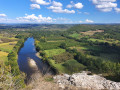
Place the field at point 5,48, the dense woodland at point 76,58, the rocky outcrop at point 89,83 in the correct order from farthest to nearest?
the field at point 5,48 → the dense woodland at point 76,58 → the rocky outcrop at point 89,83

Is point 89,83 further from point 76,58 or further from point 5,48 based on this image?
point 5,48

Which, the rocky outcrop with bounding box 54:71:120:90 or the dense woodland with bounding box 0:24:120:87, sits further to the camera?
the dense woodland with bounding box 0:24:120:87

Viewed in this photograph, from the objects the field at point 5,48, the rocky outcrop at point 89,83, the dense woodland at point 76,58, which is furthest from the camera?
the field at point 5,48

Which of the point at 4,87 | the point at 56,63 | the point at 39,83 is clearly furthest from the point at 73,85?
the point at 56,63

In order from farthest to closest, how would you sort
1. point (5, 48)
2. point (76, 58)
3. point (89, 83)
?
point (5, 48)
point (76, 58)
point (89, 83)

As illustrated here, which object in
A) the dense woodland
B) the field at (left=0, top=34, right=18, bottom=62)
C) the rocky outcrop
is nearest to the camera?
the rocky outcrop

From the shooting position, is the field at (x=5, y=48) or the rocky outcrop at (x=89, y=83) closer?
the rocky outcrop at (x=89, y=83)

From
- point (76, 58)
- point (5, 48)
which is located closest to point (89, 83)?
point (76, 58)

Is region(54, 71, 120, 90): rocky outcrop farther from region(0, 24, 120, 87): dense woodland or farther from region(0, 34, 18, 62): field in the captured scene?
region(0, 34, 18, 62): field

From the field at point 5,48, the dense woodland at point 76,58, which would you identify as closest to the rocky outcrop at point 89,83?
the dense woodland at point 76,58

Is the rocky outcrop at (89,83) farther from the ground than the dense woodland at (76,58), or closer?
farther from the ground

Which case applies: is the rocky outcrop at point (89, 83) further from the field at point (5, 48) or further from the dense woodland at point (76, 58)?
the field at point (5, 48)

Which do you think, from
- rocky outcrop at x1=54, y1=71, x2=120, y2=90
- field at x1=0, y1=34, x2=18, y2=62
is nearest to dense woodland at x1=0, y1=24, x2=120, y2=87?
field at x1=0, y1=34, x2=18, y2=62
